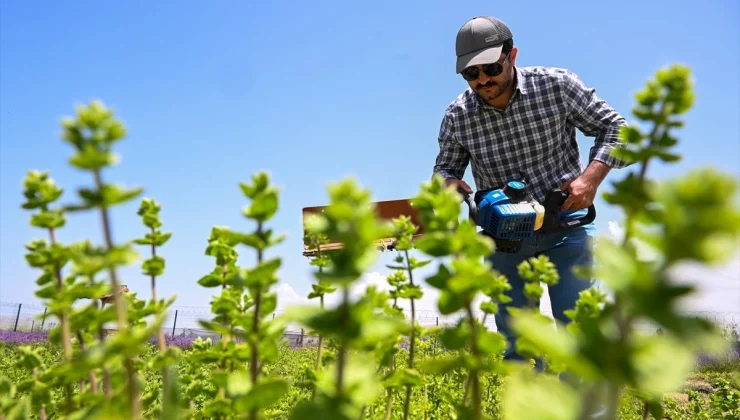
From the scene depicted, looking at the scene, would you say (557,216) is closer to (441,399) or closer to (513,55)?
(513,55)

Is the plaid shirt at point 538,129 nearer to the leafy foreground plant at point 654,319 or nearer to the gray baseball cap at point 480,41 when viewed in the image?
the gray baseball cap at point 480,41

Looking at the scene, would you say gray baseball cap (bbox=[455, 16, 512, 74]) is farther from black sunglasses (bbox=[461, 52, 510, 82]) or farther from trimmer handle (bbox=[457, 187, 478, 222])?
trimmer handle (bbox=[457, 187, 478, 222])

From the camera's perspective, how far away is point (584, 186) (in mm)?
3936

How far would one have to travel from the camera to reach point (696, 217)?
1.65 ft

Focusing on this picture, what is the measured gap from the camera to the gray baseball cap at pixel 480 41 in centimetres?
436

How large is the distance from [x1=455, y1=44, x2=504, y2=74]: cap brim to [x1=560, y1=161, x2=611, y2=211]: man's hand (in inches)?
42.7

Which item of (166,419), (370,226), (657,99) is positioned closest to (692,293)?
(370,226)

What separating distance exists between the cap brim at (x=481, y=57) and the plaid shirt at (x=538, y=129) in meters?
0.32

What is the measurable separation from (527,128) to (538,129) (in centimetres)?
8

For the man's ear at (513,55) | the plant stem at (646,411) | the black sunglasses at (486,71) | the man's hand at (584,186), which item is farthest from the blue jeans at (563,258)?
the plant stem at (646,411)

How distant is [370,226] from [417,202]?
360 millimetres

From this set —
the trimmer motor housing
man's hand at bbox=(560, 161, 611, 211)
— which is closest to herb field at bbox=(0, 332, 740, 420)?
the trimmer motor housing

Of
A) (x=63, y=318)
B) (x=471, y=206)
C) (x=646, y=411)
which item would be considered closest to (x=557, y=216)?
(x=471, y=206)

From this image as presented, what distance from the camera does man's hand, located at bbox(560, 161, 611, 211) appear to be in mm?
3904
